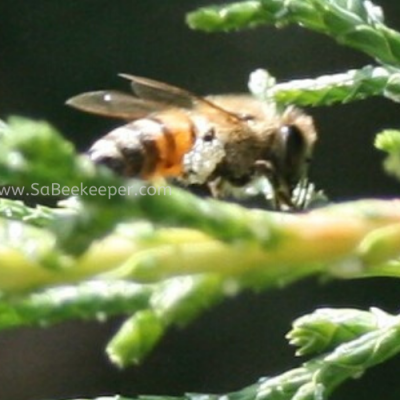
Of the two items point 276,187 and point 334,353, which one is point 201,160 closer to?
point 276,187

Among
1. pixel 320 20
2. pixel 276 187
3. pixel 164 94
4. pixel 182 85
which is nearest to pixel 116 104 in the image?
pixel 164 94

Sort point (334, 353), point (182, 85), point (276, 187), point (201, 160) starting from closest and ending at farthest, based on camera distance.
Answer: point (334, 353), point (276, 187), point (201, 160), point (182, 85)

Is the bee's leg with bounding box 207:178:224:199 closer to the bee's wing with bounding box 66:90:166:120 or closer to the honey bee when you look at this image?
the honey bee

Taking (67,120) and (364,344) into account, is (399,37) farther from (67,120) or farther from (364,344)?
(67,120)

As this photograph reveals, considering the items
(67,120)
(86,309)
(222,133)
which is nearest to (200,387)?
(67,120)

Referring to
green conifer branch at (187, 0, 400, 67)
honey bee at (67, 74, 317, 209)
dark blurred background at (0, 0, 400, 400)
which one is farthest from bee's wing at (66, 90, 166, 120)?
dark blurred background at (0, 0, 400, 400)

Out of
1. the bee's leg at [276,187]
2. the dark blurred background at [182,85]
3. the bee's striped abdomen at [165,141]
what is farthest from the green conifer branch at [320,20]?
the dark blurred background at [182,85]

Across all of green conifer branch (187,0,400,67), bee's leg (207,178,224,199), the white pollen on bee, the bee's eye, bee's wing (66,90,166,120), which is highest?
green conifer branch (187,0,400,67)
